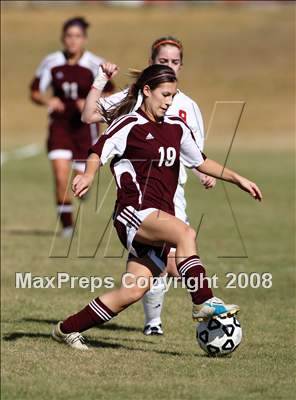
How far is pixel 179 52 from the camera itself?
25.9 feet

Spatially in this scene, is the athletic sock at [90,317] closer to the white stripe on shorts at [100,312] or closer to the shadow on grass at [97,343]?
the white stripe on shorts at [100,312]

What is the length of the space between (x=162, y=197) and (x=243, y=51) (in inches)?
1795

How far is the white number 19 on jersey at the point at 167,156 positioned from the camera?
21.9 ft

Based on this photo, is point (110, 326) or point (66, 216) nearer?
point (110, 326)

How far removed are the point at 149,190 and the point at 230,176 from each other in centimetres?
57

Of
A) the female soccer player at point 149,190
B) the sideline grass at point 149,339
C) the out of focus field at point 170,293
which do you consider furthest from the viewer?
the female soccer player at point 149,190

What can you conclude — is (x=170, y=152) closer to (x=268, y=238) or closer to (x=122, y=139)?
(x=122, y=139)

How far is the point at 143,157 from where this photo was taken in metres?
6.67

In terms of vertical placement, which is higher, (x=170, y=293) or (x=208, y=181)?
(x=208, y=181)

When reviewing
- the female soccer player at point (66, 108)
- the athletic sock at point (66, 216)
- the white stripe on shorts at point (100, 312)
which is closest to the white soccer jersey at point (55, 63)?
the female soccer player at point (66, 108)

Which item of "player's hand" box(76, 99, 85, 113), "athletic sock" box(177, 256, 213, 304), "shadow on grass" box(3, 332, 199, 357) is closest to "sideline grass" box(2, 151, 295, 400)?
"shadow on grass" box(3, 332, 199, 357)

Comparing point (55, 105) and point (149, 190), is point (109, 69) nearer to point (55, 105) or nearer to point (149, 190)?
point (149, 190)

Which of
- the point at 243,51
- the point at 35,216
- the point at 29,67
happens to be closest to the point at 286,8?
the point at 243,51

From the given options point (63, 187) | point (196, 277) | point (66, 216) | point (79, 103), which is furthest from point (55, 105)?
point (196, 277)
